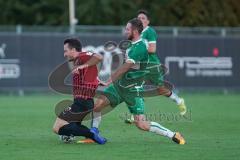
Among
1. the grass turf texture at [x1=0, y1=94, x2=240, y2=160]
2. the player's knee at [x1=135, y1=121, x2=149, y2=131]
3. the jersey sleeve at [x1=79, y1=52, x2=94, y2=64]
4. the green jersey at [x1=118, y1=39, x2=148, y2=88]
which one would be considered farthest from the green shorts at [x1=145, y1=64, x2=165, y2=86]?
the jersey sleeve at [x1=79, y1=52, x2=94, y2=64]

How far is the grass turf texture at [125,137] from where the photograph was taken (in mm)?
11641

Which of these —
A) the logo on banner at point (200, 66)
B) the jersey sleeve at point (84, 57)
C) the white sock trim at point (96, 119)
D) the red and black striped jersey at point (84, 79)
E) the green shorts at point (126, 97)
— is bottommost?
the logo on banner at point (200, 66)

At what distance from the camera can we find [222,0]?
38.1 m

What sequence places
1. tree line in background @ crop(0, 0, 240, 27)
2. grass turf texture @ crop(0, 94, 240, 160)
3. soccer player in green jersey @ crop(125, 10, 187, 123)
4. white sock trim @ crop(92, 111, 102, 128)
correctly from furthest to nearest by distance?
1. tree line in background @ crop(0, 0, 240, 27)
2. soccer player in green jersey @ crop(125, 10, 187, 123)
3. white sock trim @ crop(92, 111, 102, 128)
4. grass turf texture @ crop(0, 94, 240, 160)

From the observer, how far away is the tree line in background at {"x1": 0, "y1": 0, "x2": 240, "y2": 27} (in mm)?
36875

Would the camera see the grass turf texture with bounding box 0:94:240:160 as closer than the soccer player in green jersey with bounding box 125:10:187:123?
Yes

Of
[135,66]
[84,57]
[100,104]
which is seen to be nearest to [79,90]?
[84,57]

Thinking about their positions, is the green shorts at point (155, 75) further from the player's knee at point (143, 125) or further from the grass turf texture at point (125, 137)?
the player's knee at point (143, 125)

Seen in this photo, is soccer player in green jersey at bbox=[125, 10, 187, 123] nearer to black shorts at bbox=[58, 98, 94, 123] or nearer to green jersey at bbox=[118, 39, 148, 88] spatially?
green jersey at bbox=[118, 39, 148, 88]

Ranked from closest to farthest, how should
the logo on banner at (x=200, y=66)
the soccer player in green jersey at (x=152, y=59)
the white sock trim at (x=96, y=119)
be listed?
the white sock trim at (x=96, y=119) → the soccer player in green jersey at (x=152, y=59) → the logo on banner at (x=200, y=66)

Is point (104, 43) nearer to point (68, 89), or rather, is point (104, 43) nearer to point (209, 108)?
point (68, 89)

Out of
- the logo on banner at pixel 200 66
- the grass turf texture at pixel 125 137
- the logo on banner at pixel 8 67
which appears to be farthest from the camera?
the logo on banner at pixel 200 66

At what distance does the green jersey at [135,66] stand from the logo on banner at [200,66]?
44.4 ft

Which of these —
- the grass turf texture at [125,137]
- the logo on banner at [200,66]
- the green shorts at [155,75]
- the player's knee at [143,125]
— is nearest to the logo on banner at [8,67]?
the grass turf texture at [125,137]
